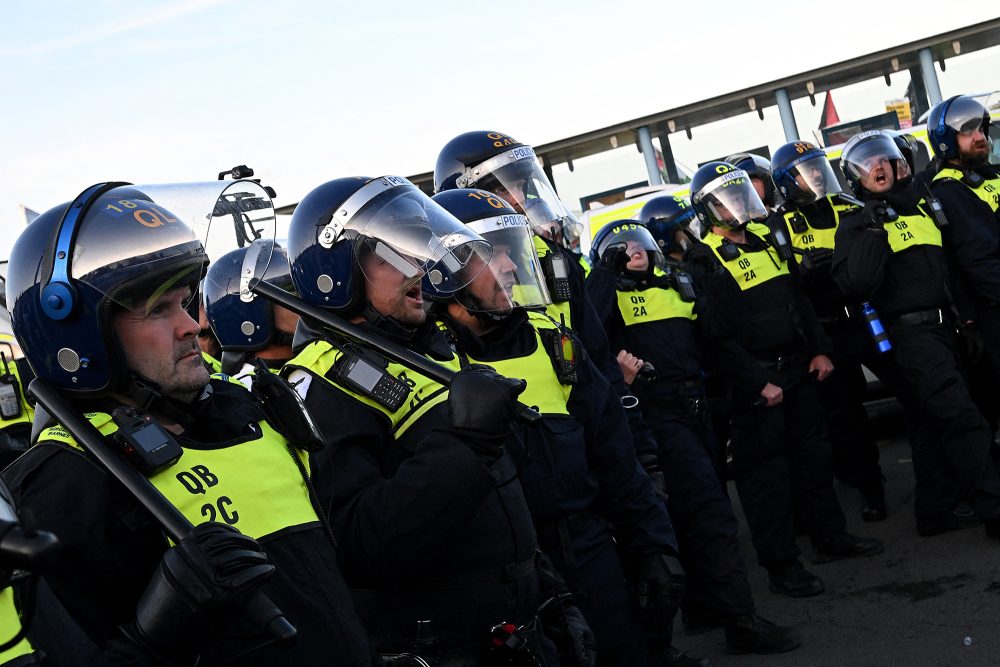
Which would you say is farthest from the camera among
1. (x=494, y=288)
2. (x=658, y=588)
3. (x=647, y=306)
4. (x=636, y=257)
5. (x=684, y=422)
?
(x=636, y=257)

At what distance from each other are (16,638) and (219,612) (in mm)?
565

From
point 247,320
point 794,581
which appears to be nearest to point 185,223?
point 247,320

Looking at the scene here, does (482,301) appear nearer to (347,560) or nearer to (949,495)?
(347,560)

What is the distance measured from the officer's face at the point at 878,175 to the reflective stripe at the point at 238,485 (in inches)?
220

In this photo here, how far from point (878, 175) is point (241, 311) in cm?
430

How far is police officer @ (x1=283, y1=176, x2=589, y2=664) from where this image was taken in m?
2.45

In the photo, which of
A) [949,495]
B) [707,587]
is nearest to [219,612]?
[707,587]

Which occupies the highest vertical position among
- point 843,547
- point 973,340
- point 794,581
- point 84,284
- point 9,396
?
point 84,284

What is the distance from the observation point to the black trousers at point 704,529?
5.38 meters

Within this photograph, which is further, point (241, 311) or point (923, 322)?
point (923, 322)

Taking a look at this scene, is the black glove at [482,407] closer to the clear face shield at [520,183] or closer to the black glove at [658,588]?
the black glove at [658,588]

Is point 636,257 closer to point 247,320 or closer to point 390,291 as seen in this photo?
point 247,320

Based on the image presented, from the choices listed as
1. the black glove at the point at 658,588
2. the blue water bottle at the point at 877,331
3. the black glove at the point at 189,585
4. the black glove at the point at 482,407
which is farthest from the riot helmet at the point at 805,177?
the black glove at the point at 189,585

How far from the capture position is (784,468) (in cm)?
645
